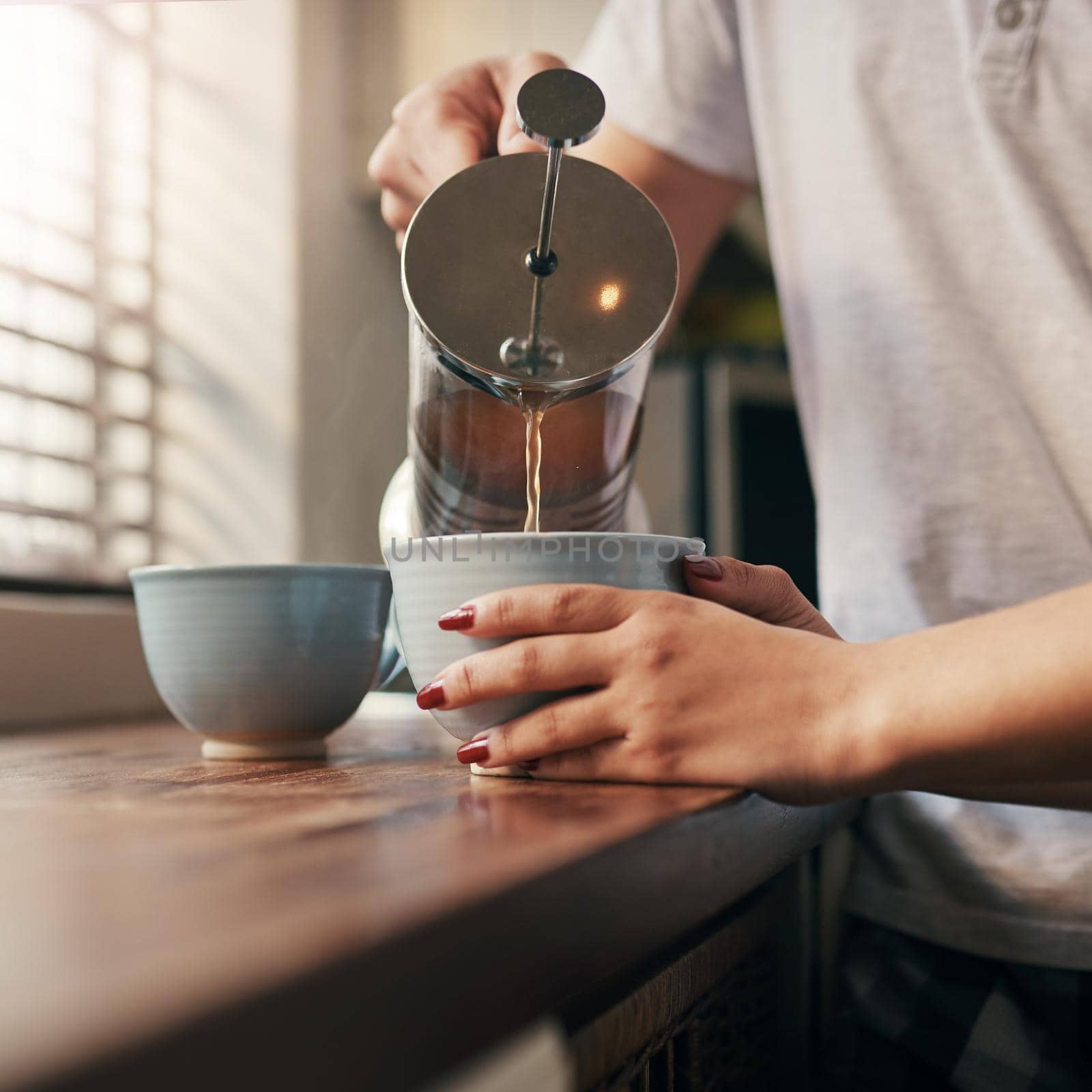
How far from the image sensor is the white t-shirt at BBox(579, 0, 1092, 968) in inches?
28.3

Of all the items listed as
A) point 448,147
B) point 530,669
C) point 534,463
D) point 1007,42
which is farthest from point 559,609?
point 1007,42

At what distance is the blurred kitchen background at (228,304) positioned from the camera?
4.43ft

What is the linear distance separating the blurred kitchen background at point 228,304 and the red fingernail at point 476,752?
0.82 meters

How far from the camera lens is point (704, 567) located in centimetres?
47

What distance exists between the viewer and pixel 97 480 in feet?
4.76

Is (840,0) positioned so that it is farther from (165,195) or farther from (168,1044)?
(165,195)

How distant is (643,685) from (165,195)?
4.92ft

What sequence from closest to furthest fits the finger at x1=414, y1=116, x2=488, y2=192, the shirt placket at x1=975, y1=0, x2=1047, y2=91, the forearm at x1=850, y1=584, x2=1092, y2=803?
the forearm at x1=850, y1=584, x2=1092, y2=803 → the finger at x1=414, y1=116, x2=488, y2=192 → the shirt placket at x1=975, y1=0, x2=1047, y2=91

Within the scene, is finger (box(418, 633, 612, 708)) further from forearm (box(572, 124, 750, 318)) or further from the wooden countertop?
forearm (box(572, 124, 750, 318))

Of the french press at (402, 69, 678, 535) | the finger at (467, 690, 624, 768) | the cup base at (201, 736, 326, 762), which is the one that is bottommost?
the cup base at (201, 736, 326, 762)

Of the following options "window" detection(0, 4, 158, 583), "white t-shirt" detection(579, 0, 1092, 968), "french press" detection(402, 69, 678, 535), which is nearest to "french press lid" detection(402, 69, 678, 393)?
"french press" detection(402, 69, 678, 535)

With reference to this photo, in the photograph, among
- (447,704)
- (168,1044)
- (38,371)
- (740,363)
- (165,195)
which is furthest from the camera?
(740,363)

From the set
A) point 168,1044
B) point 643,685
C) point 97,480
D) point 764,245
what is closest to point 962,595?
point 643,685

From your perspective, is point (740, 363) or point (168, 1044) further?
point (740, 363)
